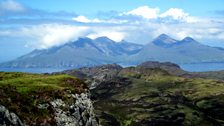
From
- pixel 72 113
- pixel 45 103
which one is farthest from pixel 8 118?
pixel 72 113

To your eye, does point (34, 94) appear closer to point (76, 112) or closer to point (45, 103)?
point (45, 103)

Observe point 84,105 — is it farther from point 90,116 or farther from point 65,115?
point 65,115

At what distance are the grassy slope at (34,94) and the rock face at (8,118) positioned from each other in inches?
38.2

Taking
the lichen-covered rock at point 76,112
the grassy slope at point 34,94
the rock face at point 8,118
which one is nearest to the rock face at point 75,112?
the lichen-covered rock at point 76,112

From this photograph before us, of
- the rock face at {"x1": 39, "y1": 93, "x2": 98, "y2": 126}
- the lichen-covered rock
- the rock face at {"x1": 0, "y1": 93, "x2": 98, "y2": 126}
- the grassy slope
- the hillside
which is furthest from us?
Answer: the lichen-covered rock

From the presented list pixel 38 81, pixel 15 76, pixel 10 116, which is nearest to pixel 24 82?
pixel 38 81

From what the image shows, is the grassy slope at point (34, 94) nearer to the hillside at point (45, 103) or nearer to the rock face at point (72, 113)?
the hillside at point (45, 103)

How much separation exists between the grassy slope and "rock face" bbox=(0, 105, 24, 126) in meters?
0.97

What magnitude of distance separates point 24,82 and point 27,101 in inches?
267

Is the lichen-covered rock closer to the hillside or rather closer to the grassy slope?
the hillside

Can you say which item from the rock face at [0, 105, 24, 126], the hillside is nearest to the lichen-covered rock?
the hillside

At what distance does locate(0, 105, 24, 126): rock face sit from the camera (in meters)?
34.0

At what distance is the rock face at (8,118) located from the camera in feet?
111

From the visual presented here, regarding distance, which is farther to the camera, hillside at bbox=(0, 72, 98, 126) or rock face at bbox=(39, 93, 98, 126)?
rock face at bbox=(39, 93, 98, 126)
